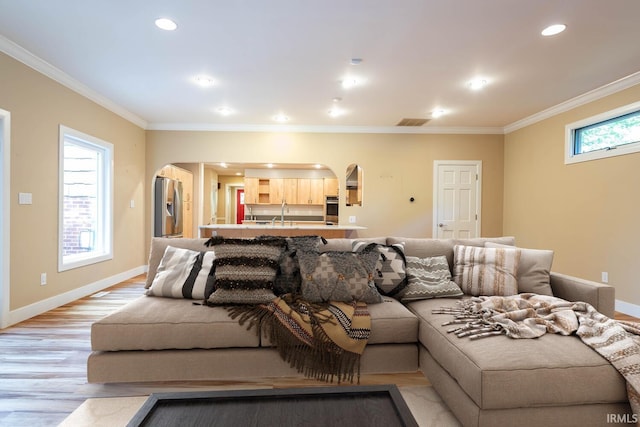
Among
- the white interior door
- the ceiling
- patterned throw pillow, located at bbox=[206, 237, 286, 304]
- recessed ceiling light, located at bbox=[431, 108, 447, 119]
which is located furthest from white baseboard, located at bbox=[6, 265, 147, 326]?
recessed ceiling light, located at bbox=[431, 108, 447, 119]

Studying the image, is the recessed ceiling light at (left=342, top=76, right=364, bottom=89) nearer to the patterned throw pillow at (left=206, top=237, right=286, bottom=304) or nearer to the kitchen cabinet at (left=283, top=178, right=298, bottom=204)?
the patterned throw pillow at (left=206, top=237, right=286, bottom=304)

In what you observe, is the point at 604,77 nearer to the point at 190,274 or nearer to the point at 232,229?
the point at 190,274

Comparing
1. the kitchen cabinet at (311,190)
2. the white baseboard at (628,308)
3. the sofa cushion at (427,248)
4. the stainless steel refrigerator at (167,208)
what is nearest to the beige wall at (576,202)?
the white baseboard at (628,308)

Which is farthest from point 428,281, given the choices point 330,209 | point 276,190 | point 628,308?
point 276,190

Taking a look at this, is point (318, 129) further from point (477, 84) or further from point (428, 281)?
point (428, 281)

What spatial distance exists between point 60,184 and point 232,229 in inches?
89.0

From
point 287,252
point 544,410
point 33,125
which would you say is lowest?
point 544,410

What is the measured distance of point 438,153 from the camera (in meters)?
6.03

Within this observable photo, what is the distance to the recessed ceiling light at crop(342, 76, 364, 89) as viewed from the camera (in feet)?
12.5

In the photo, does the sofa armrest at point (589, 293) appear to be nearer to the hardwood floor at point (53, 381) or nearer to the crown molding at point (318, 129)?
the hardwood floor at point (53, 381)

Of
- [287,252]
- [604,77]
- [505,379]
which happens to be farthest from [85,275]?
[604,77]

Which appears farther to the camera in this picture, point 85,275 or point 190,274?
point 85,275

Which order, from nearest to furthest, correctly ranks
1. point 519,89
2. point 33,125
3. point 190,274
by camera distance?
point 190,274, point 33,125, point 519,89

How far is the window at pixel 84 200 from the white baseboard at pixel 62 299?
0.33m
